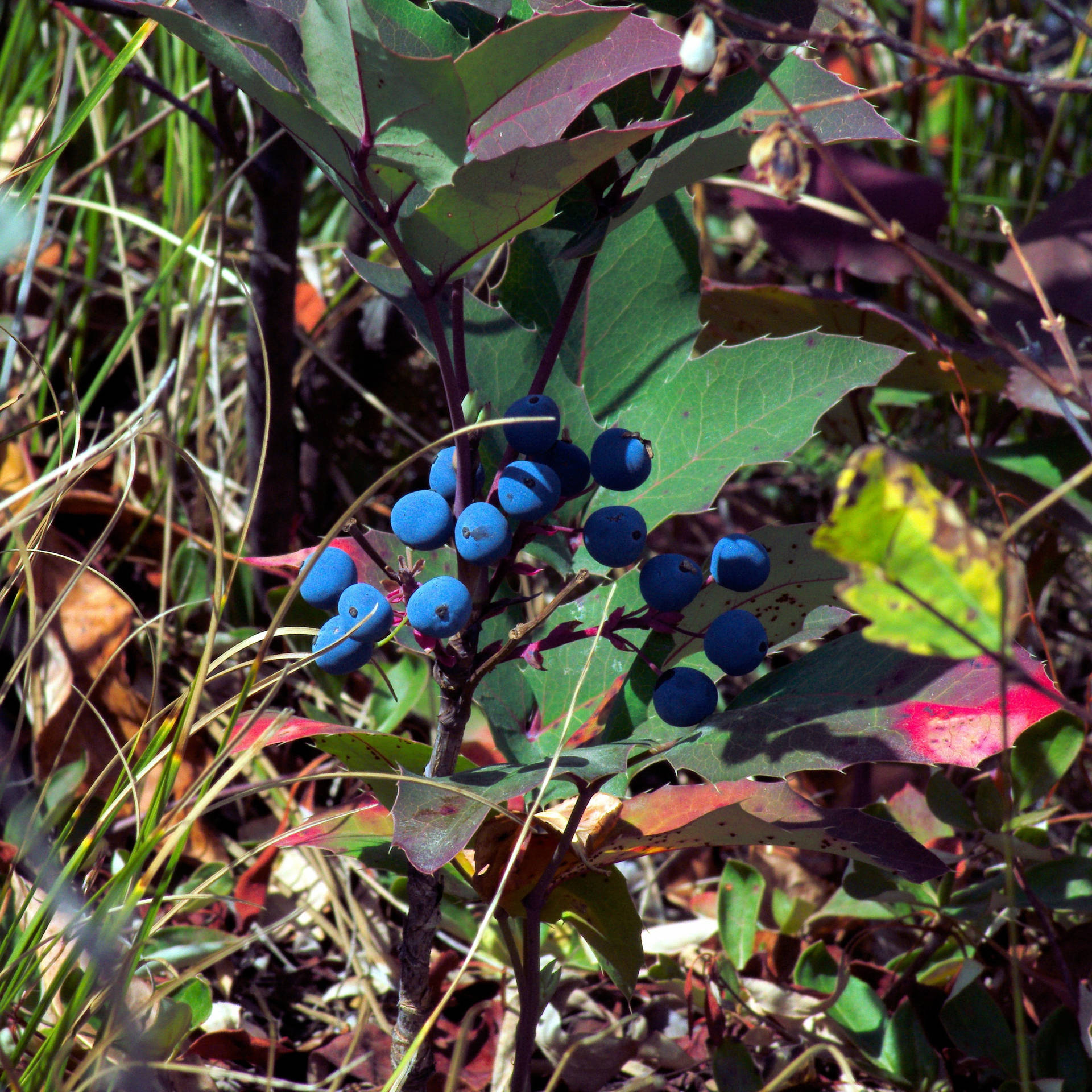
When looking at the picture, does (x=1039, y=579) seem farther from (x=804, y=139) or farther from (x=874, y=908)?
(x=804, y=139)

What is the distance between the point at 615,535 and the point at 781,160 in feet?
0.72

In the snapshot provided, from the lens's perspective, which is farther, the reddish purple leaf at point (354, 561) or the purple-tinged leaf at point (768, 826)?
the reddish purple leaf at point (354, 561)

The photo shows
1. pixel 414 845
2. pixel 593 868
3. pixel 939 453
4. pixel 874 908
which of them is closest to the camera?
pixel 414 845

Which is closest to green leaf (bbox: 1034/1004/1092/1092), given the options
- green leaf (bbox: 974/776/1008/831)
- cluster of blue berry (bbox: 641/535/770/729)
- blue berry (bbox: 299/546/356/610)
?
green leaf (bbox: 974/776/1008/831)

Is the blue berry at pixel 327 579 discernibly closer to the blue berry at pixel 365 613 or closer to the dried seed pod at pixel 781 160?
the blue berry at pixel 365 613

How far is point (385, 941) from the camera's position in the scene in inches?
40.6

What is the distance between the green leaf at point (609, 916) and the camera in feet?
2.23

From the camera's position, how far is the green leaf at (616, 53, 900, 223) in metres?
0.57

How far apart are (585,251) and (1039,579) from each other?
82cm

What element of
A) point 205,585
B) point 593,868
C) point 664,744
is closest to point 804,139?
point 664,744

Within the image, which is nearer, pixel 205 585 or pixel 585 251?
pixel 585 251

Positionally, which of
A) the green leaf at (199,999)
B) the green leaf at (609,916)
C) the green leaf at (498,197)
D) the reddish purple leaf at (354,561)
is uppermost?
the green leaf at (498,197)

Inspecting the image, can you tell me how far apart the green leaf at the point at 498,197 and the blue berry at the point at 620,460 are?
0.13 meters

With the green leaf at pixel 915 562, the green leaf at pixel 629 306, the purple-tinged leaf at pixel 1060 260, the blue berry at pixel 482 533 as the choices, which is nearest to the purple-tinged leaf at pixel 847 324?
the purple-tinged leaf at pixel 1060 260
